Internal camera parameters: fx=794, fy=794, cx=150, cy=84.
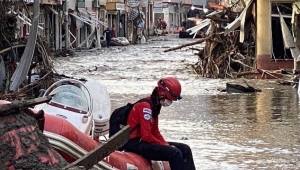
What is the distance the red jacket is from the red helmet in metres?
0.19

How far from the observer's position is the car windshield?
29.7ft

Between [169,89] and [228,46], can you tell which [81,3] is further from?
[169,89]

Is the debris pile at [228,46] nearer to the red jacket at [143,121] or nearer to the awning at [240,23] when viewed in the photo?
the awning at [240,23]

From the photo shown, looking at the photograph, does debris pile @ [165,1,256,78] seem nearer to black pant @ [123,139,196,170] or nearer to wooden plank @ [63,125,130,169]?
black pant @ [123,139,196,170]

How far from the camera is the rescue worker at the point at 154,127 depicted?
7.67 metres

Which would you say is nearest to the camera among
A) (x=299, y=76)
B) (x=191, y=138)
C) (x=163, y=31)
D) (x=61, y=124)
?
(x=61, y=124)

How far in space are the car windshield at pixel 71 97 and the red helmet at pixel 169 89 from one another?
159 centimetres

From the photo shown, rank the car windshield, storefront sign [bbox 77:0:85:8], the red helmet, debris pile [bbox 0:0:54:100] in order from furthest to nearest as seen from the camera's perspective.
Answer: storefront sign [bbox 77:0:85:8]
debris pile [bbox 0:0:54:100]
the car windshield
the red helmet

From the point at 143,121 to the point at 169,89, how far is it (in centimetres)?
40

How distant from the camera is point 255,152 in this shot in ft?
37.9

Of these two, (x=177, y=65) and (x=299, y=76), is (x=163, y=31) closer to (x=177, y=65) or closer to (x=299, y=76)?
(x=177, y=65)

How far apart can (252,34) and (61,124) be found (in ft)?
67.3

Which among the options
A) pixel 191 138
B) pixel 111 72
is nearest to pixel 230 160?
pixel 191 138

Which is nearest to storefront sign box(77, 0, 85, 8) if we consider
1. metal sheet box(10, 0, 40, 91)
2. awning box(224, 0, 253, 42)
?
awning box(224, 0, 253, 42)
